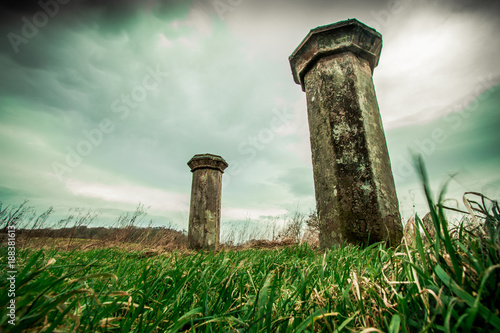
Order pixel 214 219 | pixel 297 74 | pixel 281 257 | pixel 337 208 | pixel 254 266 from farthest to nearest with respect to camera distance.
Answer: pixel 214 219 < pixel 297 74 < pixel 337 208 < pixel 281 257 < pixel 254 266

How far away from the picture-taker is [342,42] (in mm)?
3123

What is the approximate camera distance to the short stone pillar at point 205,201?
19.5 feet

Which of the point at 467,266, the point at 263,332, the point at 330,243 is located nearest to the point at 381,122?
the point at 330,243

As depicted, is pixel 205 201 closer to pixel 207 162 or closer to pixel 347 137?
pixel 207 162

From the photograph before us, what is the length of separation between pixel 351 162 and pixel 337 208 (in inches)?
22.8

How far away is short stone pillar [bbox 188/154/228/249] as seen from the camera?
234 inches

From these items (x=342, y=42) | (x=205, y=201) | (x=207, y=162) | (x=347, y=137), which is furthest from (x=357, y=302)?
(x=207, y=162)

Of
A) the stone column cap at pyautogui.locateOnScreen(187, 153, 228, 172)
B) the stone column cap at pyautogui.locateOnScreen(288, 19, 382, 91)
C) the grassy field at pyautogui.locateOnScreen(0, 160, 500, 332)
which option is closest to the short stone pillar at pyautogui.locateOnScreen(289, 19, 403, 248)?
the stone column cap at pyautogui.locateOnScreen(288, 19, 382, 91)

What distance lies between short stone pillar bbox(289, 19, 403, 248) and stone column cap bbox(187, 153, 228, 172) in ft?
12.2

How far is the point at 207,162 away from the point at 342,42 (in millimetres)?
4438

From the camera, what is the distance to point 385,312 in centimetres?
84

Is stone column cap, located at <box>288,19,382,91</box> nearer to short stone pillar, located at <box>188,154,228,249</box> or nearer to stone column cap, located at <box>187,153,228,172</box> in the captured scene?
stone column cap, located at <box>187,153,228,172</box>

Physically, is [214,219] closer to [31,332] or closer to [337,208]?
[337,208]

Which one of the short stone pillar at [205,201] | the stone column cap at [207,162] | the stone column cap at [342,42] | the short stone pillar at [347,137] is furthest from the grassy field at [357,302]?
the stone column cap at [207,162]
